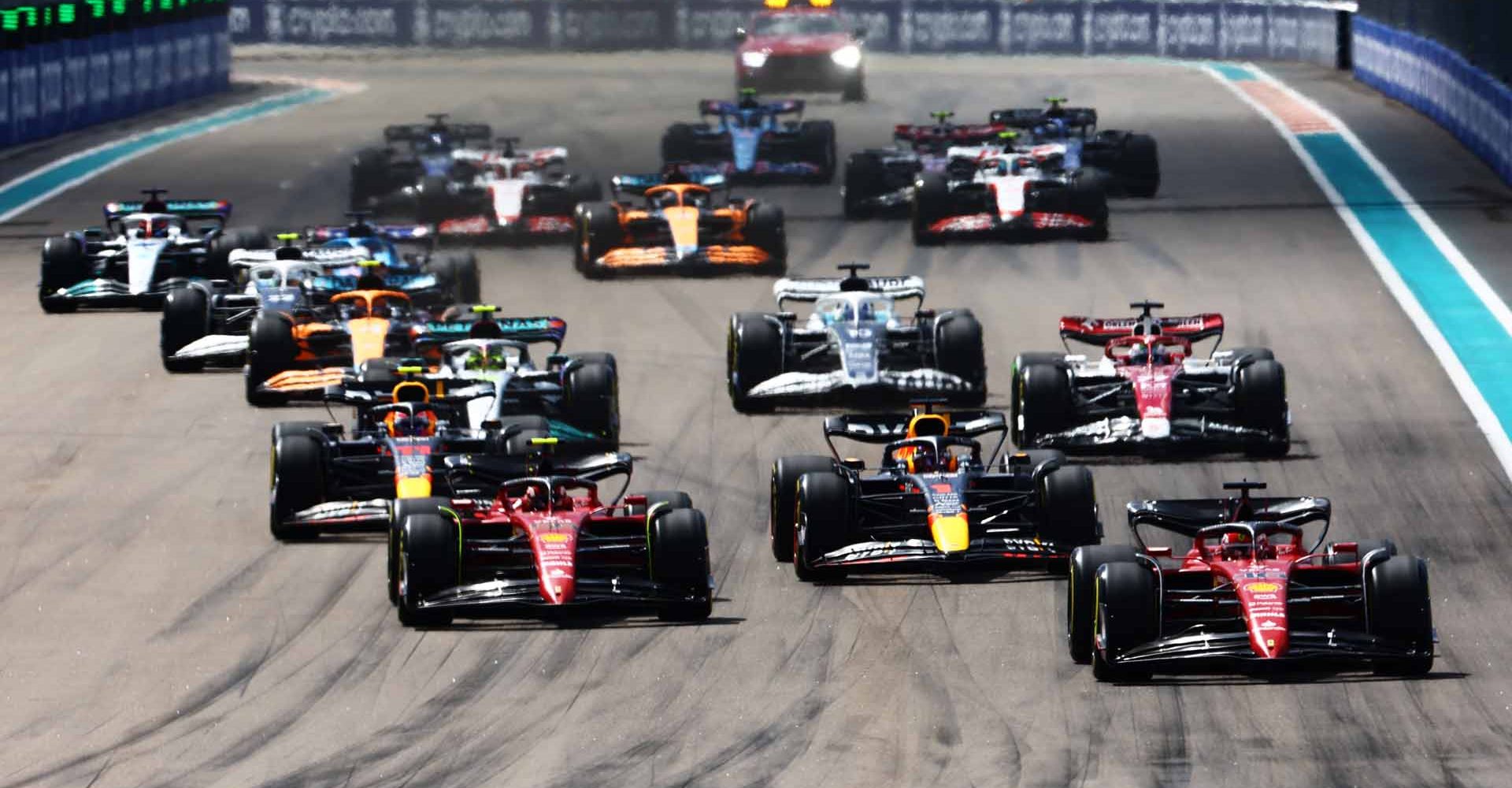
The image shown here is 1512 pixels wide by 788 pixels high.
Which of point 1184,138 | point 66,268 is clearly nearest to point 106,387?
point 66,268

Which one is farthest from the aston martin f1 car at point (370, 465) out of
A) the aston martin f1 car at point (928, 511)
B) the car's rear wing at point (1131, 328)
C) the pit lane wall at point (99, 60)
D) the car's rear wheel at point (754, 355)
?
the pit lane wall at point (99, 60)

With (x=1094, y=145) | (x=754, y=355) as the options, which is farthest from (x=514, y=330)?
(x=1094, y=145)

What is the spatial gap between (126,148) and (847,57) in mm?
14452

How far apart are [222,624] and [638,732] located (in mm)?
3784

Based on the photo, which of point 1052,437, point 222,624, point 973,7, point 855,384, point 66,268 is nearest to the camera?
point 222,624

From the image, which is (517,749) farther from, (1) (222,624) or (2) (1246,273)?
(2) (1246,273)

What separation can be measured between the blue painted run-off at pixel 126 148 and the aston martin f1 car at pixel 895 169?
11.4 meters

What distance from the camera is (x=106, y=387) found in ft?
88.4

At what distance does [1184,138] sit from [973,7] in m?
23.2

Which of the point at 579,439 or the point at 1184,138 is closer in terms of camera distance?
the point at 579,439

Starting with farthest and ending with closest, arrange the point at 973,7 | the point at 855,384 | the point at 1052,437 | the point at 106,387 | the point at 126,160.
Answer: the point at 973,7, the point at 126,160, the point at 106,387, the point at 855,384, the point at 1052,437

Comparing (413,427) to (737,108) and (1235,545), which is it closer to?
(1235,545)

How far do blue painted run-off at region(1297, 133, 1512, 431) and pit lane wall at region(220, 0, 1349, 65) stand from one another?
2183cm

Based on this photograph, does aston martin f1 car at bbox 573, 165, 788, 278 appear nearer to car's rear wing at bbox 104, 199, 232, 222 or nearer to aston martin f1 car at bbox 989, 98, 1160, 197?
car's rear wing at bbox 104, 199, 232, 222
